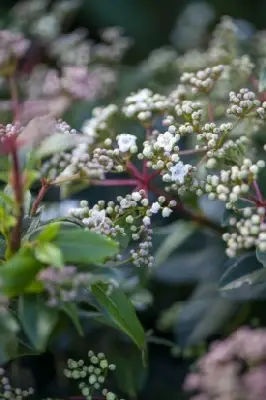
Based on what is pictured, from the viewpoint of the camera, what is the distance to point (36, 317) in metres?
0.68

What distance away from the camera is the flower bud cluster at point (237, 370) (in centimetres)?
65

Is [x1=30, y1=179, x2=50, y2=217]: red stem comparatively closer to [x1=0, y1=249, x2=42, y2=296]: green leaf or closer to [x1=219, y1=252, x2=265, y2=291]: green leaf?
[x1=0, y1=249, x2=42, y2=296]: green leaf

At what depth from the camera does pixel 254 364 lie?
68cm

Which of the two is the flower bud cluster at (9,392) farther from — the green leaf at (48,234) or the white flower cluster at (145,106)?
the white flower cluster at (145,106)

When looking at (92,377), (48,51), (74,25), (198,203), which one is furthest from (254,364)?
(74,25)

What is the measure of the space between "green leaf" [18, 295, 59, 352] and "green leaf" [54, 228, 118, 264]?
5 centimetres

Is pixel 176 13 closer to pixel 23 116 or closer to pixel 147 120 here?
pixel 147 120

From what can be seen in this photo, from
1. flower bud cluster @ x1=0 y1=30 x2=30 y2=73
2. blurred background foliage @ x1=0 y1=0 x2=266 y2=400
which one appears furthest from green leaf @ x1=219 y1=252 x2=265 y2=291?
flower bud cluster @ x1=0 y1=30 x2=30 y2=73

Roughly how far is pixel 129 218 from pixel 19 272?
0.16 meters

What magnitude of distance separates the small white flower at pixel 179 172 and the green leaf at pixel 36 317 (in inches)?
7.8

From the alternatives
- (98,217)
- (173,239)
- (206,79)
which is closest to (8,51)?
(98,217)

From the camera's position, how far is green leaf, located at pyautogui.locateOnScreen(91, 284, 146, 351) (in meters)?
0.78

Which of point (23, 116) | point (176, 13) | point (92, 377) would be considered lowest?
point (176, 13)

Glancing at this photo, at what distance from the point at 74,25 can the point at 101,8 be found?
91mm
